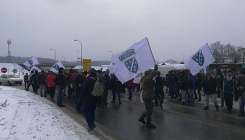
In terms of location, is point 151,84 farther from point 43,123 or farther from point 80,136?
point 43,123

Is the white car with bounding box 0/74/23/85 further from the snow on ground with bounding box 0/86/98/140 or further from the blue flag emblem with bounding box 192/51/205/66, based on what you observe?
the blue flag emblem with bounding box 192/51/205/66

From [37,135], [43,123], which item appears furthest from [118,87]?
[37,135]

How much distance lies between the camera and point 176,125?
8.59m

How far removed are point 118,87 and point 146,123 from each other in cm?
591

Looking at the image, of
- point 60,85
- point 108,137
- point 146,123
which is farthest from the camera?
A: point 60,85

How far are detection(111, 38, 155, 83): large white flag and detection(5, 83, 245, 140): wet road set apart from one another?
1725mm

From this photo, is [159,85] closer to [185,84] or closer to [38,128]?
[185,84]

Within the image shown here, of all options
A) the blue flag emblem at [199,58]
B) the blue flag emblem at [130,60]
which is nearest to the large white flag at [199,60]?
the blue flag emblem at [199,58]

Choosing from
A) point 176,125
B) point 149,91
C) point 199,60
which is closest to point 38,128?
point 149,91

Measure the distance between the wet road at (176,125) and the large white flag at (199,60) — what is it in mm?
3001

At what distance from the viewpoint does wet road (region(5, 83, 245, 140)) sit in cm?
724

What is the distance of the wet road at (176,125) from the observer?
7238 mm

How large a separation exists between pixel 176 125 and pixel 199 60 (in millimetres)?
6094

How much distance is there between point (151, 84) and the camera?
8.30 m
